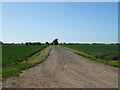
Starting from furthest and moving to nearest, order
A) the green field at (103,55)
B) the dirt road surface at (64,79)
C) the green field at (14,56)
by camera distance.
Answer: the green field at (103,55) < the green field at (14,56) < the dirt road surface at (64,79)

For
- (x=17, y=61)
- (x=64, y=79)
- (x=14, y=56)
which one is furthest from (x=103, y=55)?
(x=64, y=79)

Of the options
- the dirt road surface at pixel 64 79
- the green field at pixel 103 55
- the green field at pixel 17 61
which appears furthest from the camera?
the green field at pixel 103 55

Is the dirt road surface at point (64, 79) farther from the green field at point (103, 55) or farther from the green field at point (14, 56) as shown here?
the green field at point (103, 55)

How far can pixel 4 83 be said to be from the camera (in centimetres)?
1045

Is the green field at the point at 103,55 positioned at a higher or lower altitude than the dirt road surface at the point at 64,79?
lower

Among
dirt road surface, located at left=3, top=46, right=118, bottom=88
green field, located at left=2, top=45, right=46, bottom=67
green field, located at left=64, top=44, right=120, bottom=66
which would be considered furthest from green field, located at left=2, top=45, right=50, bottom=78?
green field, located at left=64, top=44, right=120, bottom=66

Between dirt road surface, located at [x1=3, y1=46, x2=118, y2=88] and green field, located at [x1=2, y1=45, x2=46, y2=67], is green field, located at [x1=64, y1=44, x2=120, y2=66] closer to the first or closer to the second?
dirt road surface, located at [x1=3, y1=46, x2=118, y2=88]

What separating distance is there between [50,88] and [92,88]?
205 centimetres

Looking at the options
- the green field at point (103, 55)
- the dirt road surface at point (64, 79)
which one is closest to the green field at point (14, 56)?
the dirt road surface at point (64, 79)

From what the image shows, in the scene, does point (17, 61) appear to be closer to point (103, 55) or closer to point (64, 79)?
point (64, 79)

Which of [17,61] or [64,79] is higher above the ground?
[64,79]


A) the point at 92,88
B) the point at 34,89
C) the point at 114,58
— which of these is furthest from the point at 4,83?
the point at 114,58

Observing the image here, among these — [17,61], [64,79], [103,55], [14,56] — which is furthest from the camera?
[103,55]

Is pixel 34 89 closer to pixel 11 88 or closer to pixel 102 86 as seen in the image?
pixel 11 88
